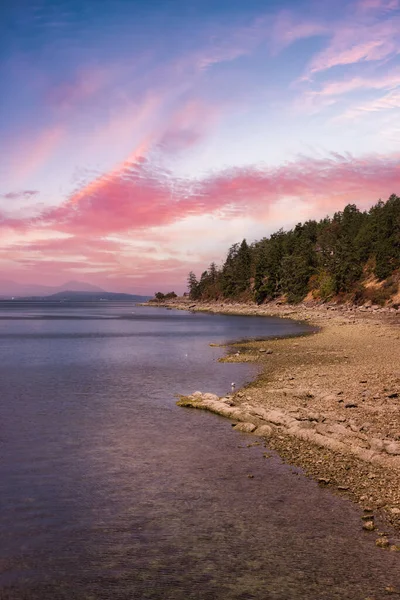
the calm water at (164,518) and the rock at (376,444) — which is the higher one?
the rock at (376,444)

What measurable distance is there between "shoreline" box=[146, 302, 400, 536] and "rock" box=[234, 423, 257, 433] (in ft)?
0.15

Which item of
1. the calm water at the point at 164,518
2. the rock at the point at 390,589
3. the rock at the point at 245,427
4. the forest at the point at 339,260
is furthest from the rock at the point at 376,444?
the forest at the point at 339,260

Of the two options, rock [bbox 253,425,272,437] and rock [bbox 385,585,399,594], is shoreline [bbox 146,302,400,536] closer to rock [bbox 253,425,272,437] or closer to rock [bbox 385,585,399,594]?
rock [bbox 253,425,272,437]

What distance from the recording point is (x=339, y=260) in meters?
136

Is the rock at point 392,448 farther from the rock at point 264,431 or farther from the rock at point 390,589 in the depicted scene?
the rock at point 390,589

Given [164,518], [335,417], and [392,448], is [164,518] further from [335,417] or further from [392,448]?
[335,417]

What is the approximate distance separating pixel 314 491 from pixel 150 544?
551 cm

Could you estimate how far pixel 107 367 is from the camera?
43500 mm

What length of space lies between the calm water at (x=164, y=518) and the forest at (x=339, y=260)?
101206mm

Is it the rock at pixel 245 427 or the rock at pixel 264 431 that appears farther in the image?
the rock at pixel 245 427

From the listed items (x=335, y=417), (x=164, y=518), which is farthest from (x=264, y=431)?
(x=164, y=518)

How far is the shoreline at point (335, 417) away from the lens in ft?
47.8

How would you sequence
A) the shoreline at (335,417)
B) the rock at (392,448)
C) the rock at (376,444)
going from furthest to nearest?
the rock at (376,444) → the rock at (392,448) → the shoreline at (335,417)

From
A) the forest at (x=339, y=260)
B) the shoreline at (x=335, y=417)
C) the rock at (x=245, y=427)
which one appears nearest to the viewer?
the shoreline at (x=335, y=417)
